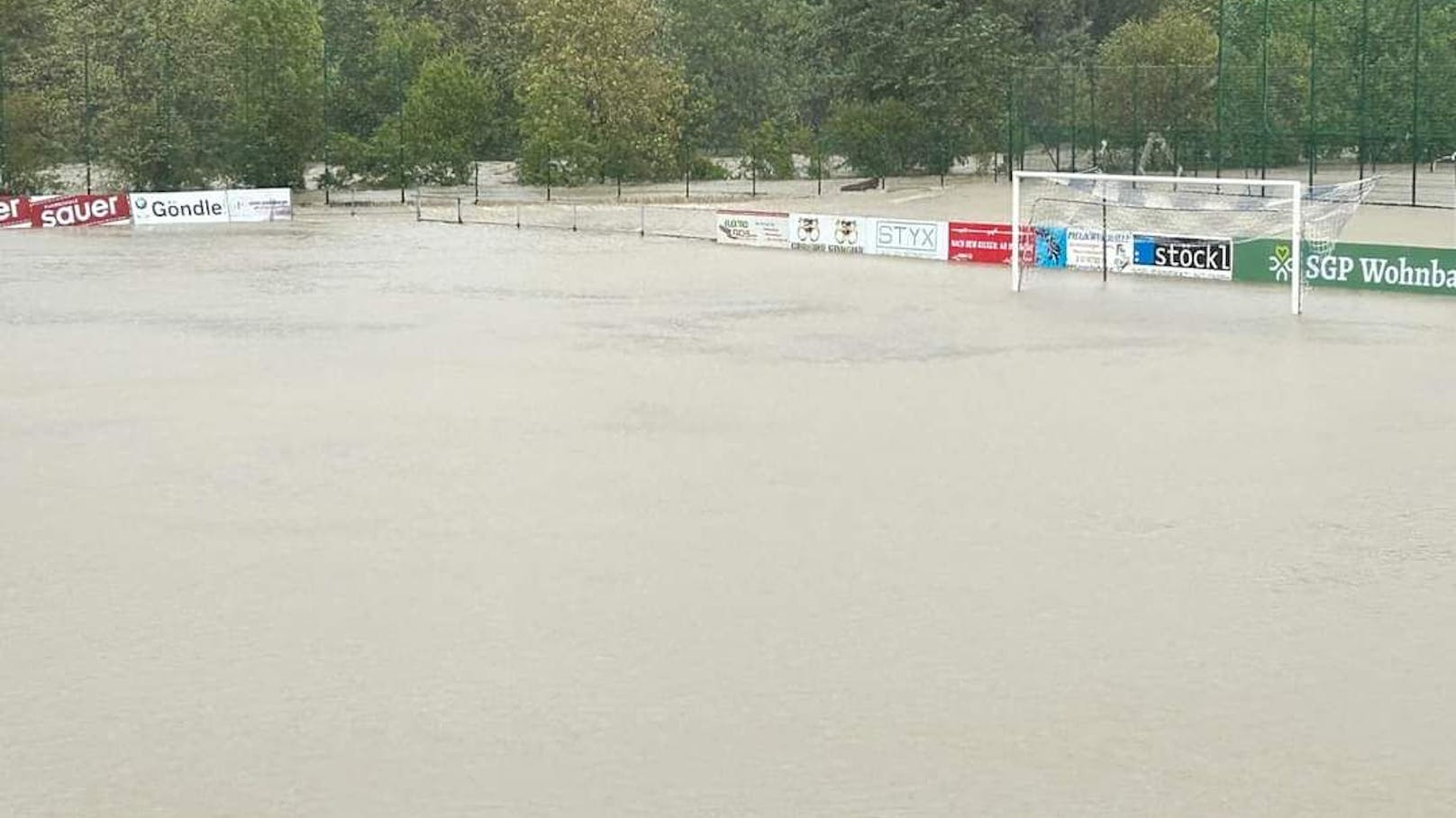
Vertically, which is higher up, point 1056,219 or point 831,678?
point 1056,219

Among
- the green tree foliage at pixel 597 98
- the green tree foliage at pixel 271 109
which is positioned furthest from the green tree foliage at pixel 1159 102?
the green tree foliage at pixel 271 109

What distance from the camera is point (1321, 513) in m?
20.9

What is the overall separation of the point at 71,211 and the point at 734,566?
47.9 metres

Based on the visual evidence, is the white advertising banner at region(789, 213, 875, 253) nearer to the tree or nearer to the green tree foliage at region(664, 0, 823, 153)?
the tree

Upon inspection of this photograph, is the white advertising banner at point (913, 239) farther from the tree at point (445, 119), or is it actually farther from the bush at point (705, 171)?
the tree at point (445, 119)

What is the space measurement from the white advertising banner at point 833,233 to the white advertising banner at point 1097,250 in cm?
683

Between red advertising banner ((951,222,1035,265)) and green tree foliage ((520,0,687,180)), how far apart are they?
1157 inches

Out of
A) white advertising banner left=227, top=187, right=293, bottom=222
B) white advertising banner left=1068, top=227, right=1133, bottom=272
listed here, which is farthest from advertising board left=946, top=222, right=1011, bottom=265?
white advertising banner left=227, top=187, right=293, bottom=222

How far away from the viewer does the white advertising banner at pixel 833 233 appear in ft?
165

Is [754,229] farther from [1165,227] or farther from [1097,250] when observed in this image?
[1097,250]

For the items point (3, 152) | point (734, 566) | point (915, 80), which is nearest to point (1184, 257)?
point (734, 566)

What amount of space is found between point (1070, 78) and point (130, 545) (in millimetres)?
52849

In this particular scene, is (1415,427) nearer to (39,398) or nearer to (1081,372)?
(1081,372)

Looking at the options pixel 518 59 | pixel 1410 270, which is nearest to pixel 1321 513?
pixel 1410 270
